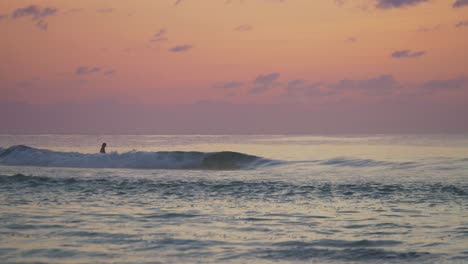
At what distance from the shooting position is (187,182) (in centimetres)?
2789

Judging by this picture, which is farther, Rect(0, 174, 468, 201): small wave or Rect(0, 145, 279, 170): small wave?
Rect(0, 145, 279, 170): small wave

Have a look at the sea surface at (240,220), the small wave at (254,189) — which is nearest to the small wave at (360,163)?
the sea surface at (240,220)

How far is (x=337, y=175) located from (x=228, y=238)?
18.6 metres

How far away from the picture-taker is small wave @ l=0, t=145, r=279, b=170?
4625 centimetres

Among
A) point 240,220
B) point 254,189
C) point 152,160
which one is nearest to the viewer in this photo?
point 240,220

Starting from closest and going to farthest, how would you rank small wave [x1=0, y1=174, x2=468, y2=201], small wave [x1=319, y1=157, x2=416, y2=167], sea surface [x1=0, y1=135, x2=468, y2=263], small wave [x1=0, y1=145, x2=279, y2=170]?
sea surface [x1=0, y1=135, x2=468, y2=263] → small wave [x1=0, y1=174, x2=468, y2=201] → small wave [x1=319, y1=157, x2=416, y2=167] → small wave [x1=0, y1=145, x2=279, y2=170]

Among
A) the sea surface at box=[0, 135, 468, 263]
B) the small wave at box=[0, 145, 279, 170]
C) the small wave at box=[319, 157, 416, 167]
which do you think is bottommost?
the sea surface at box=[0, 135, 468, 263]

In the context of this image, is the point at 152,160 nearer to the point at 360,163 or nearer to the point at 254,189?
the point at 360,163

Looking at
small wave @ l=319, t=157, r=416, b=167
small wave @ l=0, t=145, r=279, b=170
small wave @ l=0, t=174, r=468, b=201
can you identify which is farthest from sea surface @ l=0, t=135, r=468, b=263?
small wave @ l=0, t=145, r=279, b=170

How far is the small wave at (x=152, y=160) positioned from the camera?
46.2 meters

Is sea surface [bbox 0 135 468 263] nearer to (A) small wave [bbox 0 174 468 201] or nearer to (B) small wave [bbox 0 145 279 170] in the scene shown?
(A) small wave [bbox 0 174 468 201]

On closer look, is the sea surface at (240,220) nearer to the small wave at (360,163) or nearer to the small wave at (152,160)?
the small wave at (360,163)

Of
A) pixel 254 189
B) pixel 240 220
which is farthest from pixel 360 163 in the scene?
pixel 240 220

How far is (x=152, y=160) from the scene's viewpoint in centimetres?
4803
